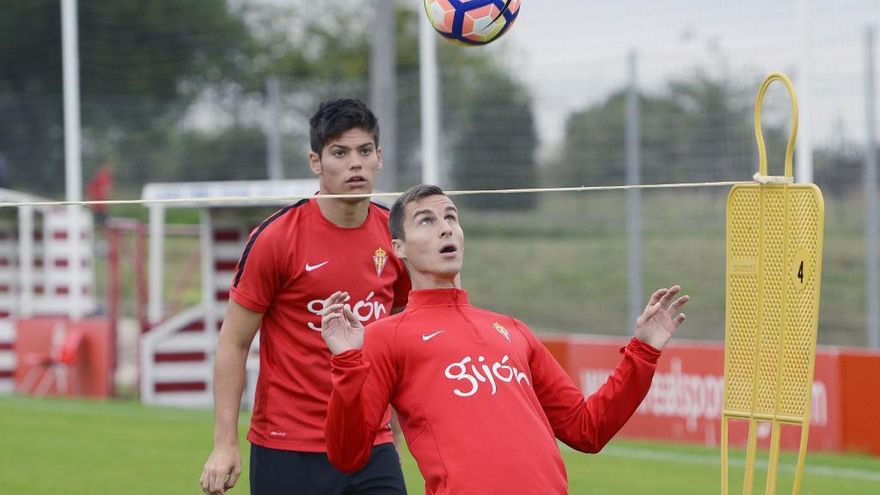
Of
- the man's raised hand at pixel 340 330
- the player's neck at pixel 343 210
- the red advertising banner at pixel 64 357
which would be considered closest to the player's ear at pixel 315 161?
the player's neck at pixel 343 210

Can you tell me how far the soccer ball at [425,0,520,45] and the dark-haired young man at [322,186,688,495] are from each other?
6.95 feet

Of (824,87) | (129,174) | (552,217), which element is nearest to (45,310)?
(129,174)

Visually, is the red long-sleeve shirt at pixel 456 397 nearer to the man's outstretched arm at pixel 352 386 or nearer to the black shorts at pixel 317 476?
the man's outstretched arm at pixel 352 386

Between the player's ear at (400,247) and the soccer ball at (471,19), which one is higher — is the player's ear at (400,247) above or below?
below

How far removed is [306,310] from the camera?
526cm

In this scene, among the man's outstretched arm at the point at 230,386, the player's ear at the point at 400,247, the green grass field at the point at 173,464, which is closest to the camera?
the player's ear at the point at 400,247

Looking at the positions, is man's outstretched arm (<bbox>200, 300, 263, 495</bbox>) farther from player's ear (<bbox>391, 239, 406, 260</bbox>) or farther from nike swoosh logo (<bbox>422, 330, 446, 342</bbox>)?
nike swoosh logo (<bbox>422, 330, 446, 342</bbox>)

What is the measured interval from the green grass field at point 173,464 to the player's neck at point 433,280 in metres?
5.71

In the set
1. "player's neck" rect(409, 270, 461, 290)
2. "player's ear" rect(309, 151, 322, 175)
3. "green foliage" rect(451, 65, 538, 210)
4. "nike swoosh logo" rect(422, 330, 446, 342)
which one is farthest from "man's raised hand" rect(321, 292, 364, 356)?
"green foliage" rect(451, 65, 538, 210)

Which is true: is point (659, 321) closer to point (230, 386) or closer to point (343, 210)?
point (343, 210)

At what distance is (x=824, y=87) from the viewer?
12883 millimetres

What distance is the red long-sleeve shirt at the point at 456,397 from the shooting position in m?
4.13

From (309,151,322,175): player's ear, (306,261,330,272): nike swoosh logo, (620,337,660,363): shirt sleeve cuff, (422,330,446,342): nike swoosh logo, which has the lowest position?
(620,337,660,363): shirt sleeve cuff

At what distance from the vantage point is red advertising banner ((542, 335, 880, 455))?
11320 mm
